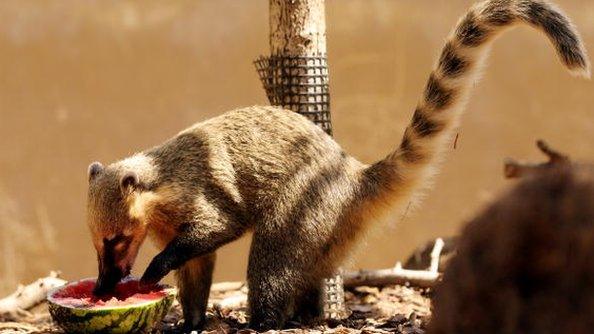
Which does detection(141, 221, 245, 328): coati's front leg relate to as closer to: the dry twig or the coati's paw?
the coati's paw

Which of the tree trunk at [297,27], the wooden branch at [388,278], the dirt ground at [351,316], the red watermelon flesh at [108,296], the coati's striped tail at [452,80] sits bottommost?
the dirt ground at [351,316]

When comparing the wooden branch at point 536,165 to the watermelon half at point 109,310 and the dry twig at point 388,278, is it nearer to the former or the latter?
the watermelon half at point 109,310

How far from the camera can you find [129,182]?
17.0 feet

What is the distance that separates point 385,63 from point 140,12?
2888 millimetres

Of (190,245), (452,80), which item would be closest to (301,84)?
(452,80)

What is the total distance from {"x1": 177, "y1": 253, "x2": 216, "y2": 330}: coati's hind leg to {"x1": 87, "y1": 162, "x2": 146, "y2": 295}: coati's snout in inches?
25.2

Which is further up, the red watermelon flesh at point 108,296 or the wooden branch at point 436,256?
the red watermelon flesh at point 108,296

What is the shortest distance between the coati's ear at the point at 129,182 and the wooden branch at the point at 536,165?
320cm

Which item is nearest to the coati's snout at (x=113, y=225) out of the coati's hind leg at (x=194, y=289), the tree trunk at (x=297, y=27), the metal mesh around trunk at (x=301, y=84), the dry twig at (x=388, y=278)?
the coati's hind leg at (x=194, y=289)

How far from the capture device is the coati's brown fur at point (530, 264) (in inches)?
74.9

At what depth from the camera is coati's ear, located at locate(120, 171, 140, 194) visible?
5145 mm

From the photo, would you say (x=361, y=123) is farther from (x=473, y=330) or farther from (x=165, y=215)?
(x=473, y=330)

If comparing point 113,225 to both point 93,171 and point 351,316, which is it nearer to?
point 93,171

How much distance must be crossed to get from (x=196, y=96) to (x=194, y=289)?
14.1 feet
